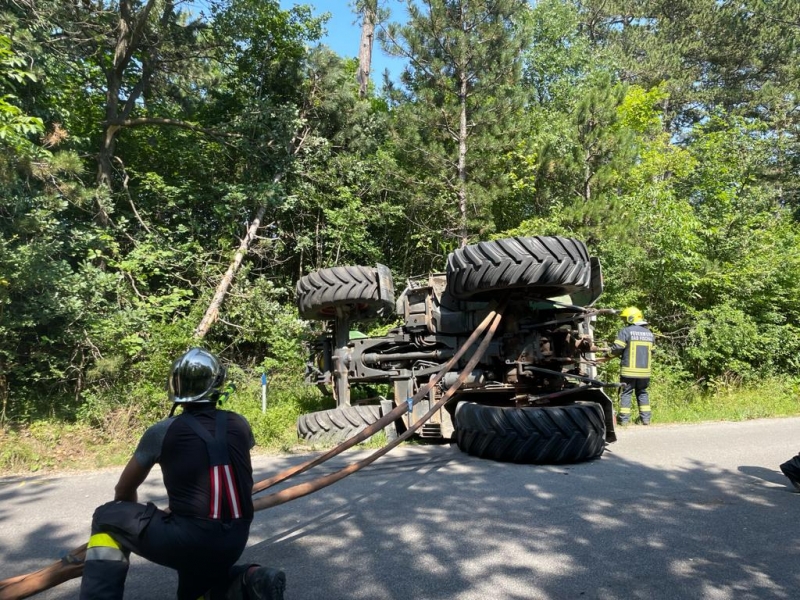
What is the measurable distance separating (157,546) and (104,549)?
0.23m

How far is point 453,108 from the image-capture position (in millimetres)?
14805

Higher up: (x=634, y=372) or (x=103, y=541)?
(x=634, y=372)

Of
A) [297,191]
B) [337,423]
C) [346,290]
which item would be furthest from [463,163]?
[337,423]

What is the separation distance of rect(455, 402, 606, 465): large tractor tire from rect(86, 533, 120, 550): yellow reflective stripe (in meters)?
3.89

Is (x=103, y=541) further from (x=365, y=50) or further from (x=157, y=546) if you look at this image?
(x=365, y=50)

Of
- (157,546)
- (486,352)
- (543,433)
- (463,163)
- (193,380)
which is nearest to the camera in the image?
(157,546)

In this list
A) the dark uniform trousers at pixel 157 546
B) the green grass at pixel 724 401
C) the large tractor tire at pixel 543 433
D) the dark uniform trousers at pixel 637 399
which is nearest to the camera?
the dark uniform trousers at pixel 157 546

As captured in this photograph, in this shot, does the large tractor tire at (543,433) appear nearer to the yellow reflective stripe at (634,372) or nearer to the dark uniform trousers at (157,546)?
the yellow reflective stripe at (634,372)

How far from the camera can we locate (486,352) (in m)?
6.87

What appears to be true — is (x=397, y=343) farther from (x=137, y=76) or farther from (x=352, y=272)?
(x=137, y=76)

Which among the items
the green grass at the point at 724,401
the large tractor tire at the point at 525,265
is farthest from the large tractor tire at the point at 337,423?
the green grass at the point at 724,401

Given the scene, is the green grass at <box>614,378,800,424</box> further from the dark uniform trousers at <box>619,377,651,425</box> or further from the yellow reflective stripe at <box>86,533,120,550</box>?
the yellow reflective stripe at <box>86,533,120,550</box>

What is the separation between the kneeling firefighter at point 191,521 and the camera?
2344 millimetres

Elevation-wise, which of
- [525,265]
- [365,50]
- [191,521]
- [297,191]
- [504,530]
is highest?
[365,50]
